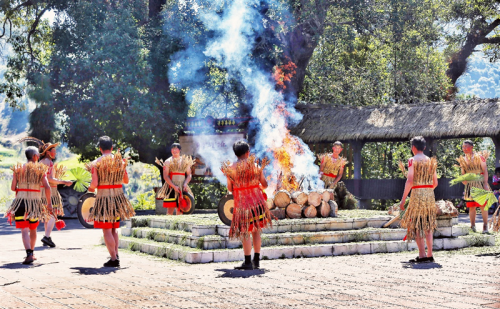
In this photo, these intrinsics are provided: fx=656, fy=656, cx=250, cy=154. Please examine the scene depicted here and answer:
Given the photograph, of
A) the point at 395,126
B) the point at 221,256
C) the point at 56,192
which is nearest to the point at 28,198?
the point at 56,192

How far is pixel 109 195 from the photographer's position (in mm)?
8703

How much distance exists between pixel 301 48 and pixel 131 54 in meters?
6.35

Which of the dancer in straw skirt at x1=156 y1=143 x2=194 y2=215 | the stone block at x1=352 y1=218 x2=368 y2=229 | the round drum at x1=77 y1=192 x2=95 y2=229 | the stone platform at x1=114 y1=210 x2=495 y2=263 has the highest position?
the dancer in straw skirt at x1=156 y1=143 x2=194 y2=215

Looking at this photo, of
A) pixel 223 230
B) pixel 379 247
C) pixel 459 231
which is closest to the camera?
pixel 223 230

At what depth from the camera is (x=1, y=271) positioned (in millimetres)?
8102

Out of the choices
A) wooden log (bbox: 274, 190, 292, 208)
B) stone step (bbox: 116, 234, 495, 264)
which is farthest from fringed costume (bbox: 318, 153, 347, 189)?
stone step (bbox: 116, 234, 495, 264)

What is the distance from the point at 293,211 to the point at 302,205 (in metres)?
0.31

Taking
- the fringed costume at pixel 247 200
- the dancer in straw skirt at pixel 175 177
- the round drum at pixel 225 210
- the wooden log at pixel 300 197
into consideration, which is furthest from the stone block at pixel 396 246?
the dancer in straw skirt at pixel 175 177

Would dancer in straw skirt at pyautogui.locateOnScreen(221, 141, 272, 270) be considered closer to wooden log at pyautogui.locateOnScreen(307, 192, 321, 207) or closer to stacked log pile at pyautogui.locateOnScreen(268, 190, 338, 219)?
stacked log pile at pyautogui.locateOnScreen(268, 190, 338, 219)

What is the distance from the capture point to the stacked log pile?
11742mm

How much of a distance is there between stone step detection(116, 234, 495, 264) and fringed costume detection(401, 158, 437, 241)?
1.35 m

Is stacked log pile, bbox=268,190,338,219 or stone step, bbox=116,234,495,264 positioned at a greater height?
stacked log pile, bbox=268,190,338,219

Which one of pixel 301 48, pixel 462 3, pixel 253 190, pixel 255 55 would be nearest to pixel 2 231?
pixel 253 190

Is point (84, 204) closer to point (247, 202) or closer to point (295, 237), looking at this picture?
point (295, 237)
